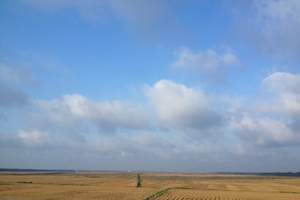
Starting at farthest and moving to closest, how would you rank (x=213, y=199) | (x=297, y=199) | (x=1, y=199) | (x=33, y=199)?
(x=297, y=199) < (x=213, y=199) < (x=33, y=199) < (x=1, y=199)

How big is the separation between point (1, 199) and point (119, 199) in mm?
9309

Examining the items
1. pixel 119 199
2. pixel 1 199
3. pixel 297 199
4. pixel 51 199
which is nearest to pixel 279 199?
pixel 297 199

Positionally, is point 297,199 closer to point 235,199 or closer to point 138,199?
point 235,199

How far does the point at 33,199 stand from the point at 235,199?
679 inches

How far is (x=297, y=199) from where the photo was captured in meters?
38.3

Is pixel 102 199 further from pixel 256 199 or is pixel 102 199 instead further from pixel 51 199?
pixel 256 199

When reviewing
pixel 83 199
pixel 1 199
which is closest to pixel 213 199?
pixel 83 199

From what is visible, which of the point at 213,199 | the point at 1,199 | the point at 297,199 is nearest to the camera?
the point at 1,199

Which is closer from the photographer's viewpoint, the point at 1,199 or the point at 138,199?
the point at 1,199

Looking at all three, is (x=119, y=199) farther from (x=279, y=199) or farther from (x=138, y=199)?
(x=279, y=199)

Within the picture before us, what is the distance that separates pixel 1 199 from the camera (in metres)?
30.1

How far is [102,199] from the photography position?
3375 cm

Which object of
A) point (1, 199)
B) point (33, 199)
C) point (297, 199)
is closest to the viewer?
point (1, 199)

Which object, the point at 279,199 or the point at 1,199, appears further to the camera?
the point at 279,199
